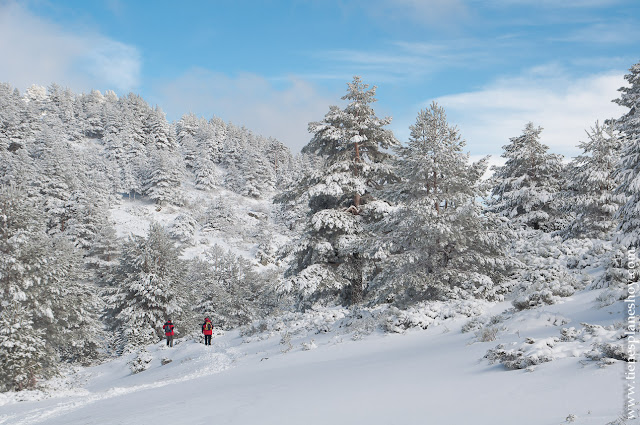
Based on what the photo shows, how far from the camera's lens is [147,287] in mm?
25953

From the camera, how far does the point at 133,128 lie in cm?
8994

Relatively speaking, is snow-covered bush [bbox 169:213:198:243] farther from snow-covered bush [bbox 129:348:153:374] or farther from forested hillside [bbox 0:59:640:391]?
snow-covered bush [bbox 129:348:153:374]

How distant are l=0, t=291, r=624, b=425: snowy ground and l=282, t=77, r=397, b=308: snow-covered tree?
15.2ft

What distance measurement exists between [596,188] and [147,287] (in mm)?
26529

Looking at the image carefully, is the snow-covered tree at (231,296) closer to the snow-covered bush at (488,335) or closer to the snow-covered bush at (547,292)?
the snow-covered bush at (547,292)

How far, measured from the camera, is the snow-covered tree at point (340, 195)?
640 inches

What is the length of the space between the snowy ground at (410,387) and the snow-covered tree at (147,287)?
14006mm

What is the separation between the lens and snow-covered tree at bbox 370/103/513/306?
500 inches

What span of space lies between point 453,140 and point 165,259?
21.7 m

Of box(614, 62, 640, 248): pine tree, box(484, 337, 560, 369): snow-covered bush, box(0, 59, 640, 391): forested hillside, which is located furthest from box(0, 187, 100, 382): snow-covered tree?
box(614, 62, 640, 248): pine tree

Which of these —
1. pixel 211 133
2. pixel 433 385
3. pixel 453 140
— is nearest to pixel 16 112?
pixel 211 133

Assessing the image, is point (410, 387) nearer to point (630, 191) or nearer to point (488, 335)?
point (488, 335)

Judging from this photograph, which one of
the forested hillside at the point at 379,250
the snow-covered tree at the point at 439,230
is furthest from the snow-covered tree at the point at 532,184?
the snow-covered tree at the point at 439,230

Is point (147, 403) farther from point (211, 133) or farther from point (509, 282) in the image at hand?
point (211, 133)
